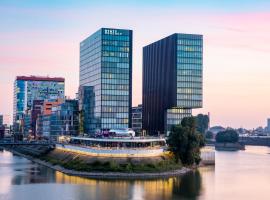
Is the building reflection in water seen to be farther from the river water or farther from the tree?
the tree

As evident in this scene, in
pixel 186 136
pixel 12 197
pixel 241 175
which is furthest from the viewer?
pixel 186 136

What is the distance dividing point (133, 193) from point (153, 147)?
51.9 meters

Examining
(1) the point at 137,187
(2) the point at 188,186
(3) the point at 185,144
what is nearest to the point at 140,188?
(1) the point at 137,187

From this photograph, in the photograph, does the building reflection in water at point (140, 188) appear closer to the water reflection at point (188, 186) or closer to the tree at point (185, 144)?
the water reflection at point (188, 186)

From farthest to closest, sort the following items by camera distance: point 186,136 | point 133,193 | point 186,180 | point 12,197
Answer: point 186,136 → point 186,180 → point 133,193 → point 12,197

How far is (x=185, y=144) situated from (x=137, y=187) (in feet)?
135

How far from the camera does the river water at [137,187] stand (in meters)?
108

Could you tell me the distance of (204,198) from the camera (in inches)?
4225

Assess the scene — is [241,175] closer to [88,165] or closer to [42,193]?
[88,165]

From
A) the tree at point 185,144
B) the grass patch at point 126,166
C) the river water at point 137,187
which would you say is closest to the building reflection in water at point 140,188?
the river water at point 137,187

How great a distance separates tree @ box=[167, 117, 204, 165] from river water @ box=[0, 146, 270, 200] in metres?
7.86

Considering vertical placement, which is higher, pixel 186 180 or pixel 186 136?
pixel 186 136

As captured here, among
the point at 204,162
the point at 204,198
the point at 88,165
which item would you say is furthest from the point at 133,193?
the point at 204,162

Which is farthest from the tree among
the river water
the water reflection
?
the water reflection
